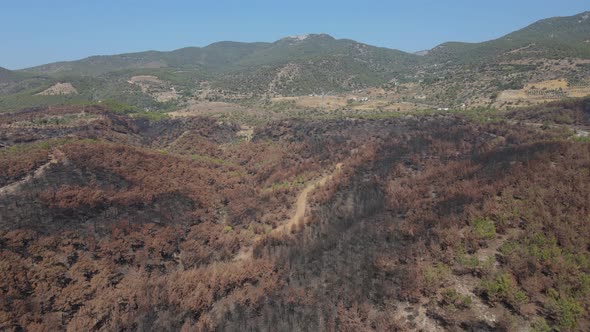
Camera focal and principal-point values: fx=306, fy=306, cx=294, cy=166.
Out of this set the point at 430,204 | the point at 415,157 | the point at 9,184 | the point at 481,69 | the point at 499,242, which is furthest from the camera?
the point at 481,69

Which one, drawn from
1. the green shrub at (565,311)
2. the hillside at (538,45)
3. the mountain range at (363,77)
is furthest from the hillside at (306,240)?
the hillside at (538,45)

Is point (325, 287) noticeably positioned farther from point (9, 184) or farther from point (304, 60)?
point (304, 60)

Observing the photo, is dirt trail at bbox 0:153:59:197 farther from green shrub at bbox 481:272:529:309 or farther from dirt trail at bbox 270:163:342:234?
green shrub at bbox 481:272:529:309

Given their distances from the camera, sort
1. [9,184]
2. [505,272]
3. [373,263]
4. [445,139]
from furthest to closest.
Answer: [445,139], [9,184], [373,263], [505,272]

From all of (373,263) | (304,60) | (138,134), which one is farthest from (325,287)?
(304,60)

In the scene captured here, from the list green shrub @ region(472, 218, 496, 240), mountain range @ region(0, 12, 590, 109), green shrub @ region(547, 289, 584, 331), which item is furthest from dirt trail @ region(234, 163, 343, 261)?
mountain range @ region(0, 12, 590, 109)

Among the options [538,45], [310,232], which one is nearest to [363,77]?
[538,45]

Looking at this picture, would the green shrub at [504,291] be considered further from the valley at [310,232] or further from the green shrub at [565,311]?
the green shrub at [565,311]
